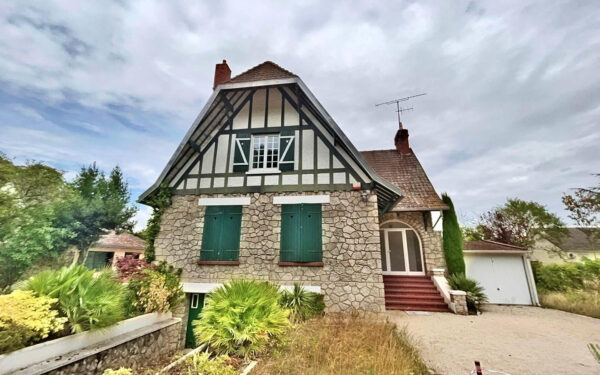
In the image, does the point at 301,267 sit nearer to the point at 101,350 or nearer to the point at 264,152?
the point at 264,152

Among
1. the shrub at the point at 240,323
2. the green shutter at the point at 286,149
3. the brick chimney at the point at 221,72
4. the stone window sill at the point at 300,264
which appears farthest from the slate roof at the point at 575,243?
the brick chimney at the point at 221,72

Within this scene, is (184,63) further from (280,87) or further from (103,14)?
(280,87)

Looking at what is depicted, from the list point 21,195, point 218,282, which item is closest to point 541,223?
point 218,282

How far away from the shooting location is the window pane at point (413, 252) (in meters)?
9.34

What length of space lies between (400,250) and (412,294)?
1.93 meters

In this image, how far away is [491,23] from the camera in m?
5.84

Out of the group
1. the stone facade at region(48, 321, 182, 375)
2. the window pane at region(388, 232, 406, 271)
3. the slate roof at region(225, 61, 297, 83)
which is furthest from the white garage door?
the stone facade at region(48, 321, 182, 375)

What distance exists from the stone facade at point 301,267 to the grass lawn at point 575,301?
23.4ft

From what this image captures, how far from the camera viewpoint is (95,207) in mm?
13211

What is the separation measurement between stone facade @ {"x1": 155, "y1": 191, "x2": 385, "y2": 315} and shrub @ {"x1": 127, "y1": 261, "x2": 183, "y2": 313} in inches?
30.8

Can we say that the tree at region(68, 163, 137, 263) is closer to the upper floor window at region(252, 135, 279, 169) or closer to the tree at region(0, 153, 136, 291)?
the tree at region(0, 153, 136, 291)

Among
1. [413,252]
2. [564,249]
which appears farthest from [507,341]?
[564,249]

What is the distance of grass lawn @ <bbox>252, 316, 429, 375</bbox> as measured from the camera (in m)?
2.66

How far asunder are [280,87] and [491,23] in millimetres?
5686
